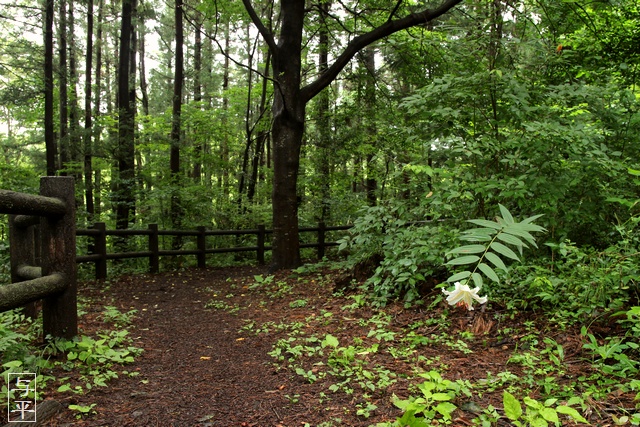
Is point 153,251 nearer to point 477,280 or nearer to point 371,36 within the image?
point 371,36

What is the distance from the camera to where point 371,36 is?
7152 millimetres

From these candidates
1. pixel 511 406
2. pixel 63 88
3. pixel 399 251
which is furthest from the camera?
pixel 63 88

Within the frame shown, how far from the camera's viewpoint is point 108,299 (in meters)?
5.91

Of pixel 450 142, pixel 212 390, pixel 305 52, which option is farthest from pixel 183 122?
A: pixel 212 390

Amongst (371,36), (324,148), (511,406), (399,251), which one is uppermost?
(371,36)

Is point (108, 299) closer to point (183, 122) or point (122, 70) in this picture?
point (183, 122)

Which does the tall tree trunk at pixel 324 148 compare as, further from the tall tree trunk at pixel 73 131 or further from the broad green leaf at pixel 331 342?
the broad green leaf at pixel 331 342

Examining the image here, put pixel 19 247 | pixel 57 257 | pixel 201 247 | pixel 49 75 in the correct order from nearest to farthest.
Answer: pixel 57 257 < pixel 19 247 < pixel 201 247 < pixel 49 75

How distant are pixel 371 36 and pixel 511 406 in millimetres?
6796

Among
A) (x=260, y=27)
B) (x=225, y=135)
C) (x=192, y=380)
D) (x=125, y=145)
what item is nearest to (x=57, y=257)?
(x=192, y=380)

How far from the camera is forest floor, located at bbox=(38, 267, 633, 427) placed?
239cm

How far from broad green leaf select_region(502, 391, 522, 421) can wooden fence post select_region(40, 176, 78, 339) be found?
10.8 feet

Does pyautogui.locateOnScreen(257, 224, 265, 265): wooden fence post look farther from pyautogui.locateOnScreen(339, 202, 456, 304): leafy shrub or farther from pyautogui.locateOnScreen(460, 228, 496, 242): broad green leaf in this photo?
pyautogui.locateOnScreen(460, 228, 496, 242): broad green leaf

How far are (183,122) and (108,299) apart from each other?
798 cm
